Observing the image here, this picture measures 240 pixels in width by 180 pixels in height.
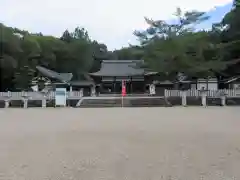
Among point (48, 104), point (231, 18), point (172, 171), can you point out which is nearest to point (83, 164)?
point (172, 171)

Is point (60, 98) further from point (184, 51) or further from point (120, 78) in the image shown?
point (120, 78)


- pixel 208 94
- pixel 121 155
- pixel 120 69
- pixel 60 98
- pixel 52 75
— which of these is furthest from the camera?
pixel 120 69

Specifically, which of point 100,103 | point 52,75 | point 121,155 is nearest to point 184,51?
point 100,103

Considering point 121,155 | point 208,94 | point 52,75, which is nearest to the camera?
point 121,155

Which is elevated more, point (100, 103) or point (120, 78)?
point (120, 78)

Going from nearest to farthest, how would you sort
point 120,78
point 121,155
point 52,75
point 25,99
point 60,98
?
point 121,155 < point 60,98 < point 25,99 < point 52,75 < point 120,78

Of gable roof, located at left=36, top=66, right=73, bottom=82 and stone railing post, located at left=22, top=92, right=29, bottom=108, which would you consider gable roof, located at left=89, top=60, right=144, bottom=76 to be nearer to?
gable roof, located at left=36, top=66, right=73, bottom=82

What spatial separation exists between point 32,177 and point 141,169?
138 centimetres

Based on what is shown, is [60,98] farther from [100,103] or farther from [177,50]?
[177,50]

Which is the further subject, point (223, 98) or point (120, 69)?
point (120, 69)

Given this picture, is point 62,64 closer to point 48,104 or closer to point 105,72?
point 105,72

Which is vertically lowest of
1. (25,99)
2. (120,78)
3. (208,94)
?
(25,99)

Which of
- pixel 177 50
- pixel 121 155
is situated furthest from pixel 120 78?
pixel 121 155

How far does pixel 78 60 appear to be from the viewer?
49.9 m
